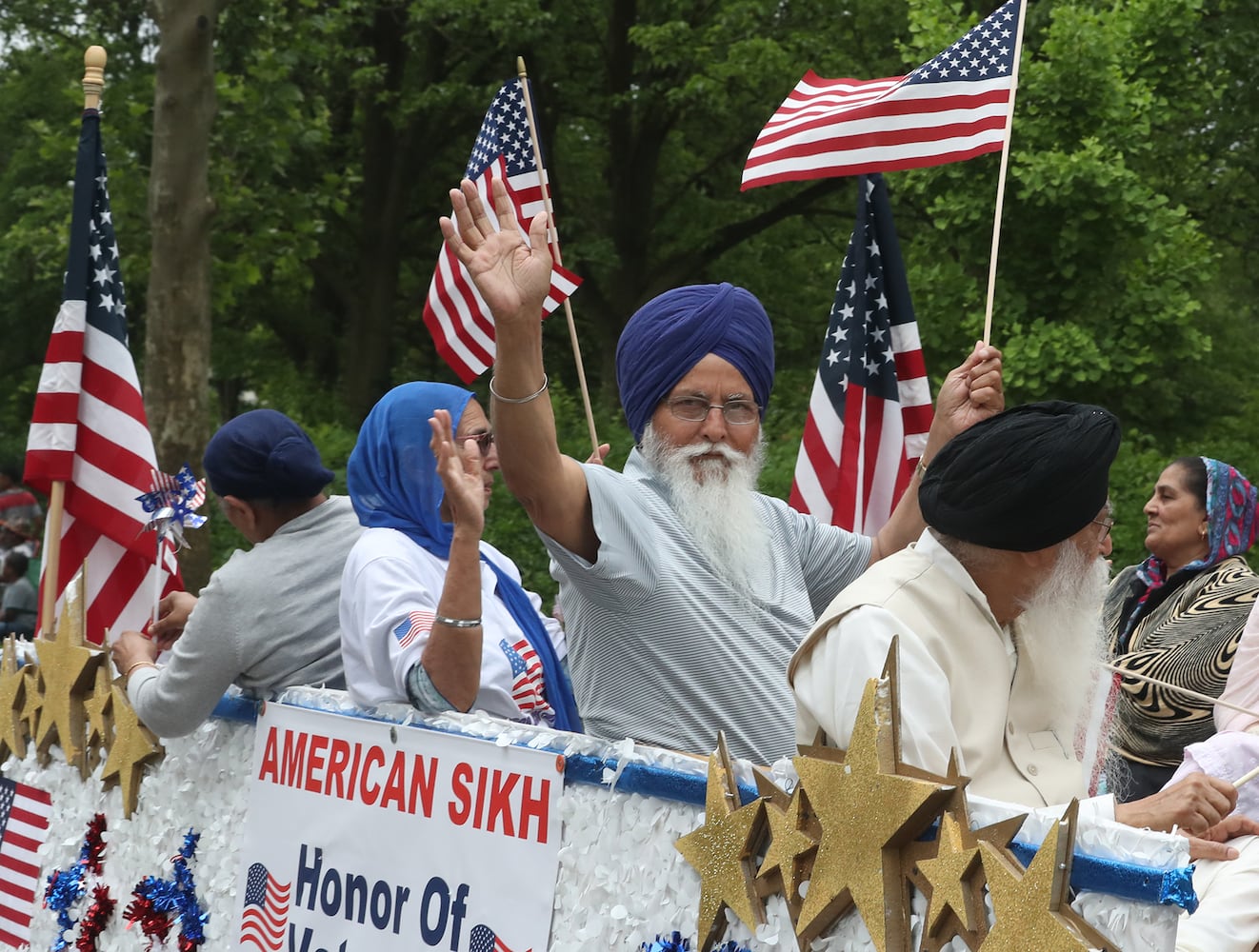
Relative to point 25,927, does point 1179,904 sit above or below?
above

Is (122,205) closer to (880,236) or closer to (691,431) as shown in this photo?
(880,236)

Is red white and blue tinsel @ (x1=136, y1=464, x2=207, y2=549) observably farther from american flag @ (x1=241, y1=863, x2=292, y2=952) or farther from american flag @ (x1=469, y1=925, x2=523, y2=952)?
american flag @ (x1=469, y1=925, x2=523, y2=952)

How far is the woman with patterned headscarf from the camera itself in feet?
17.0

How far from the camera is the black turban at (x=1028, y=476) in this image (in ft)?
8.30

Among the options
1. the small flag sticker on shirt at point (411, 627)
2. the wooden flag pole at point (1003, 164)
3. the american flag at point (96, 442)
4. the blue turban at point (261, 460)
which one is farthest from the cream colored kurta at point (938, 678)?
the american flag at point (96, 442)

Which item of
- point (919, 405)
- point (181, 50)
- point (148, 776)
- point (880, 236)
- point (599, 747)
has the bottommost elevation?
point (148, 776)

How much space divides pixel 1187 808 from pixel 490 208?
446 centimetres

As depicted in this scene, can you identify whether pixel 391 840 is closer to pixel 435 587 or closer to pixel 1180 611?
pixel 435 587

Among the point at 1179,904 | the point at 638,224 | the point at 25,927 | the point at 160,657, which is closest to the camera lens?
the point at 1179,904

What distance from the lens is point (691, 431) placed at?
3430mm

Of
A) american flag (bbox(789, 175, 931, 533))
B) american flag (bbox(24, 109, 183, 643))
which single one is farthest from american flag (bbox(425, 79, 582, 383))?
american flag (bbox(24, 109, 183, 643))

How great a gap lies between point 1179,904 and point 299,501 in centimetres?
257

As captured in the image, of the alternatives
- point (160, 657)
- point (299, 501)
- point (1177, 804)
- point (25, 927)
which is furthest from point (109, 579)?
point (1177, 804)

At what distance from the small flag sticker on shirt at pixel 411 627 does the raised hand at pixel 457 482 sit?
0.28 metres
